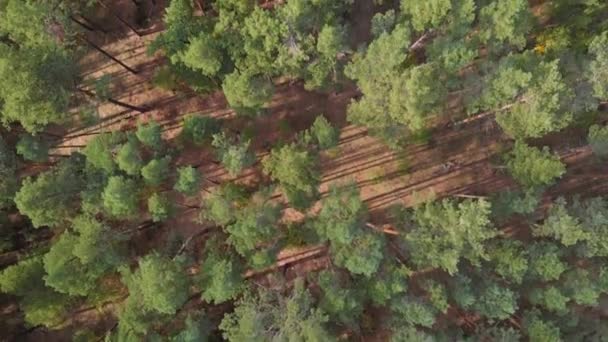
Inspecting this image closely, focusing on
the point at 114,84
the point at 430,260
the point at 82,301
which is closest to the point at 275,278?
the point at 430,260

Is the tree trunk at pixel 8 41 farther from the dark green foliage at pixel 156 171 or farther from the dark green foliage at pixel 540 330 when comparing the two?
the dark green foliage at pixel 540 330

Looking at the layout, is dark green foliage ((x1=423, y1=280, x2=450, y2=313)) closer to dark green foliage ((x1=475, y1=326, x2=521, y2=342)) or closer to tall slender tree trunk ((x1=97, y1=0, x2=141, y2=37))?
dark green foliage ((x1=475, y1=326, x2=521, y2=342))

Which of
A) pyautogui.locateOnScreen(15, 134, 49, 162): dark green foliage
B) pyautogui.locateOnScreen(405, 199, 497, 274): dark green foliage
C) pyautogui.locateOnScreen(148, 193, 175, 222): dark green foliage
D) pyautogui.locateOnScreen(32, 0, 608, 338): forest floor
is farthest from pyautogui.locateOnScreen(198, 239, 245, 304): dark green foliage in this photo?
pyautogui.locateOnScreen(15, 134, 49, 162): dark green foliage

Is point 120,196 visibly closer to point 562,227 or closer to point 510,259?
point 510,259

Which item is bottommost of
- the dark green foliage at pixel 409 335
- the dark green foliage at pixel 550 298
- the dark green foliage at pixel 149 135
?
the dark green foliage at pixel 550 298

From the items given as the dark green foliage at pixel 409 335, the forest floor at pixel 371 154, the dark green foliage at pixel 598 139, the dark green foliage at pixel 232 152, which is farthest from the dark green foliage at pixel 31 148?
the dark green foliage at pixel 598 139

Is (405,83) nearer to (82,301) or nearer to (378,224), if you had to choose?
(378,224)
